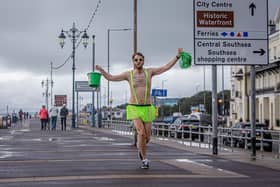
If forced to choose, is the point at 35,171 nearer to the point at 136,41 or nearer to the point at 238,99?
the point at 136,41

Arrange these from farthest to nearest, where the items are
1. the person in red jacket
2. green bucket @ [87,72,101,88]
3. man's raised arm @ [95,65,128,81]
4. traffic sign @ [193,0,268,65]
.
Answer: the person in red jacket
traffic sign @ [193,0,268,65]
green bucket @ [87,72,101,88]
man's raised arm @ [95,65,128,81]

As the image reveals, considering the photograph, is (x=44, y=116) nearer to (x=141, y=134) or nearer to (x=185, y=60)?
(x=185, y=60)

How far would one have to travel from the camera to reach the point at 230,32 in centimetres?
1605

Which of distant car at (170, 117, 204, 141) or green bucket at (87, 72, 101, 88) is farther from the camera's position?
distant car at (170, 117, 204, 141)

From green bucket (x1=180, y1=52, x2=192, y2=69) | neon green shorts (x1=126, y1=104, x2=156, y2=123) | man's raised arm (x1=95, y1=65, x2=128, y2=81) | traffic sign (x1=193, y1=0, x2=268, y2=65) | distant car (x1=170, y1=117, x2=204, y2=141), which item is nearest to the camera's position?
neon green shorts (x1=126, y1=104, x2=156, y2=123)

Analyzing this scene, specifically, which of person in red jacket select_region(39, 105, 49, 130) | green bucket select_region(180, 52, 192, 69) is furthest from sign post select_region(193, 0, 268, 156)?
person in red jacket select_region(39, 105, 49, 130)

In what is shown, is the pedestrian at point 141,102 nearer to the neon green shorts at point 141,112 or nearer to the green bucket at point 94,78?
the neon green shorts at point 141,112

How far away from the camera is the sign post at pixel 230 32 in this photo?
15922mm

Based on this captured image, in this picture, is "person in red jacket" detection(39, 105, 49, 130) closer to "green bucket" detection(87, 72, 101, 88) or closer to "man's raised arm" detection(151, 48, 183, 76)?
"green bucket" detection(87, 72, 101, 88)

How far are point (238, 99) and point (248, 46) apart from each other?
274 feet

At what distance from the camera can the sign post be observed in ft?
52.2

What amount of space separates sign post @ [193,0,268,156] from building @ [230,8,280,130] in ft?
173

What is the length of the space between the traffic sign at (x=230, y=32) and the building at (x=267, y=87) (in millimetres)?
52673

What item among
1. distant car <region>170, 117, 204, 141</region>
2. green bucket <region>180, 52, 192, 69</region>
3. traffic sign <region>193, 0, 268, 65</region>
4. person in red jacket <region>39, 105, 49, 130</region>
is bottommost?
distant car <region>170, 117, 204, 141</region>
